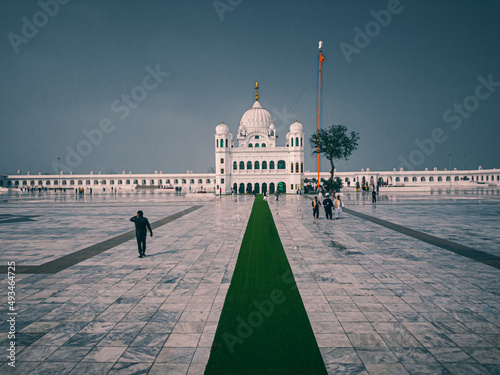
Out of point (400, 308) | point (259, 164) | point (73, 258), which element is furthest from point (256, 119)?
point (400, 308)

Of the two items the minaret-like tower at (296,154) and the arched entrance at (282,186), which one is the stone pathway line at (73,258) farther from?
the arched entrance at (282,186)

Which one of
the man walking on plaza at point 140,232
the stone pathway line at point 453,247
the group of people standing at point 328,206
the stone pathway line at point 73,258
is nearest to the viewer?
the stone pathway line at point 73,258

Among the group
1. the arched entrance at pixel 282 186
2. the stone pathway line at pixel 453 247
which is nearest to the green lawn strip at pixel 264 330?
the stone pathway line at pixel 453 247

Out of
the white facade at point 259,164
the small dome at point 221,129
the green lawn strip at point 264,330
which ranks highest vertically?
the small dome at point 221,129

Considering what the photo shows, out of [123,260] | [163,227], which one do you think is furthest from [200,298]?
[163,227]

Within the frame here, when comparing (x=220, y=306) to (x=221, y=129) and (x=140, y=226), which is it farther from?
(x=221, y=129)

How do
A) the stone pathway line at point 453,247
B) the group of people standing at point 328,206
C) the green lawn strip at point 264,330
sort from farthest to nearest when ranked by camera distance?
the group of people standing at point 328,206 → the stone pathway line at point 453,247 → the green lawn strip at point 264,330

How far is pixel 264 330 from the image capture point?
4988 mm

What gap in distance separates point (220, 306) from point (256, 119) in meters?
68.4

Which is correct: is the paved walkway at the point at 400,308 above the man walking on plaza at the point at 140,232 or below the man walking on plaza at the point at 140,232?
below

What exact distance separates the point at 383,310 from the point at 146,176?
83.9m

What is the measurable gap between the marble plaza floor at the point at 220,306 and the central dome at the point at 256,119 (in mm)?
62174

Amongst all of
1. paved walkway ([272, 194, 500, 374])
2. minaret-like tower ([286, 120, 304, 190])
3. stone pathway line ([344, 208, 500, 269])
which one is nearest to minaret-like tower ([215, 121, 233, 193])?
minaret-like tower ([286, 120, 304, 190])

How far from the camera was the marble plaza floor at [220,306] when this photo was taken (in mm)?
4176
